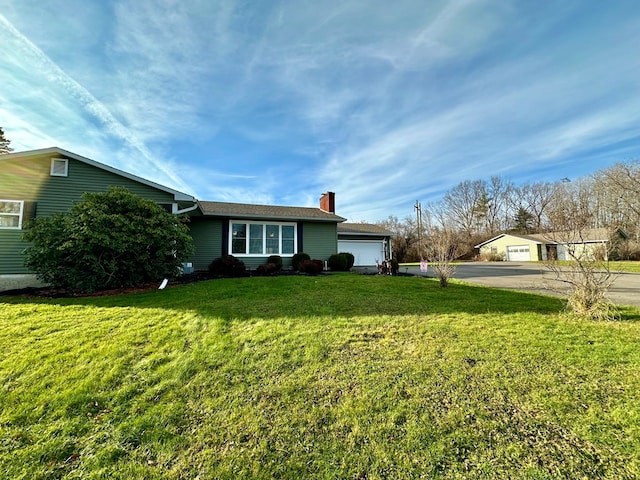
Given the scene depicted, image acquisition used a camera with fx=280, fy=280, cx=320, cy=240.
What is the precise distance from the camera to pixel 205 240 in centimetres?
1358

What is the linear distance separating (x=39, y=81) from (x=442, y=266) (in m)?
14.1

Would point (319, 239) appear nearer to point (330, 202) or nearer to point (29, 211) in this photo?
point (330, 202)

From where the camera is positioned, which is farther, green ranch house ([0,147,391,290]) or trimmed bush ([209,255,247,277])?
trimmed bush ([209,255,247,277])

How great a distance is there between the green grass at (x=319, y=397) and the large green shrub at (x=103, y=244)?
3.00 m

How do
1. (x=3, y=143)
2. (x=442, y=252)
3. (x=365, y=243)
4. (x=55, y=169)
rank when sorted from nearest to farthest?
(x=442, y=252) < (x=55, y=169) < (x=365, y=243) < (x=3, y=143)

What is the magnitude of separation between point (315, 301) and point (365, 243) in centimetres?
1299

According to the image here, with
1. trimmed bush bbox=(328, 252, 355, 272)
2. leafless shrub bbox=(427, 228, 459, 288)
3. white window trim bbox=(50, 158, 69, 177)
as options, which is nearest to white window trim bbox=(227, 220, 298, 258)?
trimmed bush bbox=(328, 252, 355, 272)

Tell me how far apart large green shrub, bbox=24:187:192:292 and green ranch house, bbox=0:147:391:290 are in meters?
1.50

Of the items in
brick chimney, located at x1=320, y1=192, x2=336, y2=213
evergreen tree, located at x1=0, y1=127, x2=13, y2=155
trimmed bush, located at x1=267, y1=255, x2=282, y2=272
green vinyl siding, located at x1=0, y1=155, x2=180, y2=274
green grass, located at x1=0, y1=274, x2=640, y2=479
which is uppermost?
evergreen tree, located at x1=0, y1=127, x2=13, y2=155

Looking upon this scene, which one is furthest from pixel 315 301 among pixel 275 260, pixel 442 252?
pixel 275 260

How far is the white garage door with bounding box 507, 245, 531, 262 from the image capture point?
35.7 meters

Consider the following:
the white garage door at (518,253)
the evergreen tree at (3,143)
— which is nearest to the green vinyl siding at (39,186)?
the evergreen tree at (3,143)

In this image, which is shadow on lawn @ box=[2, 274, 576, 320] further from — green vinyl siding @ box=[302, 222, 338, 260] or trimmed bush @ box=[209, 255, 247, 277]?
green vinyl siding @ box=[302, 222, 338, 260]

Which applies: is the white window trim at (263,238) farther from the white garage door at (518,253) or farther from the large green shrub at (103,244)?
the white garage door at (518,253)
